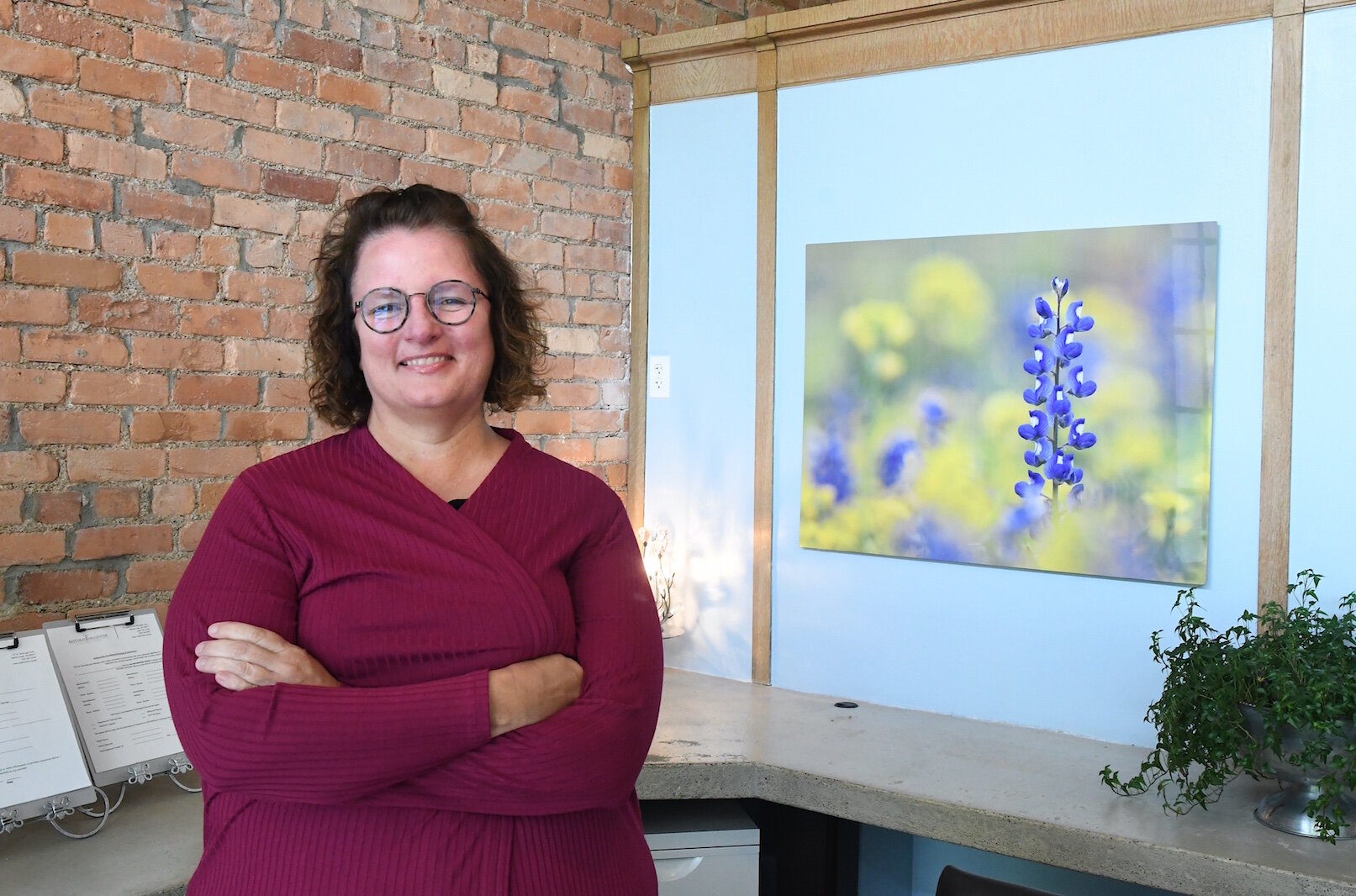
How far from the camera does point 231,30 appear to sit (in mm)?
2592

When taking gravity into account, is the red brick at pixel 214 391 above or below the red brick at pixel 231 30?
below

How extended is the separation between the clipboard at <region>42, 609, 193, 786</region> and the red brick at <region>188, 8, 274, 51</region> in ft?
4.05

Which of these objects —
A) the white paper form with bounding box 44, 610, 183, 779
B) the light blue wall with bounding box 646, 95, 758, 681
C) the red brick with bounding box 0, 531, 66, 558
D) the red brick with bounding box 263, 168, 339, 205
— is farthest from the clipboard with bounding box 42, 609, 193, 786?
the light blue wall with bounding box 646, 95, 758, 681

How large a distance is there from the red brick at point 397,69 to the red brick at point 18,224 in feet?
2.86

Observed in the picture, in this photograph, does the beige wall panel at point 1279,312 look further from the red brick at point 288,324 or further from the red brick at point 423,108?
the red brick at point 288,324

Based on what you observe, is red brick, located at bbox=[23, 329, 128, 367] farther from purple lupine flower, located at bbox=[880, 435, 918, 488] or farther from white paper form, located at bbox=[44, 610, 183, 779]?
purple lupine flower, located at bbox=[880, 435, 918, 488]

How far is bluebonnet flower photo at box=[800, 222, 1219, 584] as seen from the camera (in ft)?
8.51

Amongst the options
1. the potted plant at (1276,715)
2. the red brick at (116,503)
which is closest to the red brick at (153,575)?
the red brick at (116,503)

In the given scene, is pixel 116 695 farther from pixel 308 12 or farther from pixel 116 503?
pixel 308 12

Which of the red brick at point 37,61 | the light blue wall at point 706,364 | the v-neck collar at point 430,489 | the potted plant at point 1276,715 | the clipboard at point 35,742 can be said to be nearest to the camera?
the v-neck collar at point 430,489

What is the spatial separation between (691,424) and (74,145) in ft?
5.53

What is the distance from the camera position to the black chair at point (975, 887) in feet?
5.60

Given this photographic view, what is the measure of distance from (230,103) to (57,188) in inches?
16.9

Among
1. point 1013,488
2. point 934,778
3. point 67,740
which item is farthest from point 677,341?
point 67,740
